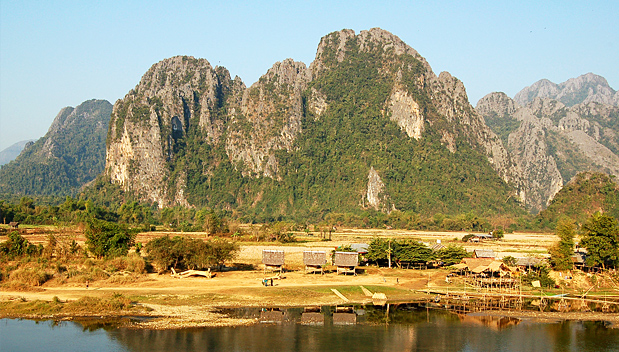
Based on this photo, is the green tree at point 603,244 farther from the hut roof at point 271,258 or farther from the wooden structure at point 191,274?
the wooden structure at point 191,274

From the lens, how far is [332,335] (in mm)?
30484

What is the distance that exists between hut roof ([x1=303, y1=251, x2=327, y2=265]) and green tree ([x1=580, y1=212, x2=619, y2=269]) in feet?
72.7

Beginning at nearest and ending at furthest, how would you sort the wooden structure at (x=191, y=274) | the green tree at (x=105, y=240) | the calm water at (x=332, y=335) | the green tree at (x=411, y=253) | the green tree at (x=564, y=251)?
the calm water at (x=332, y=335), the wooden structure at (x=191, y=274), the green tree at (x=564, y=251), the green tree at (x=105, y=240), the green tree at (x=411, y=253)

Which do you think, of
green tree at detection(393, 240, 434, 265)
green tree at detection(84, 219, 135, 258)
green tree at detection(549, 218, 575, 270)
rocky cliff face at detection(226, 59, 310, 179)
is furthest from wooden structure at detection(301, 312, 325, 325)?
rocky cliff face at detection(226, 59, 310, 179)

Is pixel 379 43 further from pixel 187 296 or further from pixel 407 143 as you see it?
pixel 187 296

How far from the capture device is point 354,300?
39.9m

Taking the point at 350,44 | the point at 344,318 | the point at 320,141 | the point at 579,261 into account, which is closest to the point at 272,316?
the point at 344,318

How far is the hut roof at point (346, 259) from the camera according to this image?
164 ft

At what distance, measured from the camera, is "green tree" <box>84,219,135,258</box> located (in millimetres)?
50812

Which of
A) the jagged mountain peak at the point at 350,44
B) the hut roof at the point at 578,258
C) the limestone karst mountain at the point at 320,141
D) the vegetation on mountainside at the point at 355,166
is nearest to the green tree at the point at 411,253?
the hut roof at the point at 578,258

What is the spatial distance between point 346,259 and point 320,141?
12655cm

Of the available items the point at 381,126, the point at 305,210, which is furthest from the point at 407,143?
the point at 305,210

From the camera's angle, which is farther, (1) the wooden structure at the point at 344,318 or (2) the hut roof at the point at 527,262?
(2) the hut roof at the point at 527,262

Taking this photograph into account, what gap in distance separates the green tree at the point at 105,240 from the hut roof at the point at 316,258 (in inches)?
630
